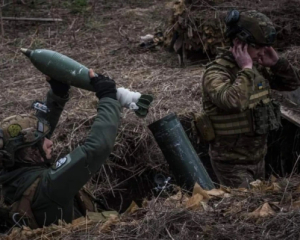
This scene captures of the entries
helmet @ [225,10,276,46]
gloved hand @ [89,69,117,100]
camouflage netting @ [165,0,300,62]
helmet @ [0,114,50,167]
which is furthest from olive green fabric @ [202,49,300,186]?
camouflage netting @ [165,0,300,62]

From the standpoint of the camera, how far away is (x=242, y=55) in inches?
195

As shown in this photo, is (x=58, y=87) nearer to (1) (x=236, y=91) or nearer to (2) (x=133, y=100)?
(2) (x=133, y=100)

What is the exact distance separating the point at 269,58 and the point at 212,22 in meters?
3.41

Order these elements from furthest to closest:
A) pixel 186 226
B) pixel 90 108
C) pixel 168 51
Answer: pixel 168 51 → pixel 90 108 → pixel 186 226

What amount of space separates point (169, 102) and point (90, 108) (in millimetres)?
852

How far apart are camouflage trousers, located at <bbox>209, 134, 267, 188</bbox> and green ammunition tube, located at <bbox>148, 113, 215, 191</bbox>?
30 cm

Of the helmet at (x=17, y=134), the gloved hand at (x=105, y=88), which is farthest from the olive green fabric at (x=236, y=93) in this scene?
the helmet at (x=17, y=134)

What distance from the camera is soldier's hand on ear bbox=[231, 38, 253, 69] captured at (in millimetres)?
4930

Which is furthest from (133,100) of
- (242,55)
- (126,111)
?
(126,111)

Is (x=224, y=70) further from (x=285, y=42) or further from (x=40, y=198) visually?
(x=285, y=42)

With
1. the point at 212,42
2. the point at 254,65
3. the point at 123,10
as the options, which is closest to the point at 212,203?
the point at 254,65

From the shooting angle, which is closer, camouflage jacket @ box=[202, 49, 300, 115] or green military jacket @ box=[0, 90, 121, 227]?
green military jacket @ box=[0, 90, 121, 227]

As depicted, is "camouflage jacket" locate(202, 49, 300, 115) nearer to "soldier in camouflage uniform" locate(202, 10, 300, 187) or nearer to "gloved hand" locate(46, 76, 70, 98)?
A: "soldier in camouflage uniform" locate(202, 10, 300, 187)

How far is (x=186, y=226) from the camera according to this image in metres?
3.33
